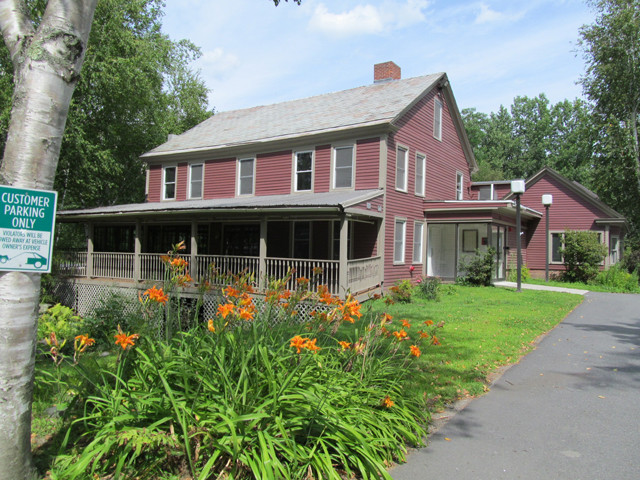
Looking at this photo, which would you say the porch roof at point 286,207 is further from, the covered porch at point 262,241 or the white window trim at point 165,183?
the white window trim at point 165,183

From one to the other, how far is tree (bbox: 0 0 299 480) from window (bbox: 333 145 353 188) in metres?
12.9

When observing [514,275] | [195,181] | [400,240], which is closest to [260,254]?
[400,240]

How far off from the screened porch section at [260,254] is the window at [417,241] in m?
2.72

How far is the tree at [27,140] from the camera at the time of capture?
2807mm

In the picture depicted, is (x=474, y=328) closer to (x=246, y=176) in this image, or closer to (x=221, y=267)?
(x=221, y=267)

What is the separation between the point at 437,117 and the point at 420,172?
2.96 metres

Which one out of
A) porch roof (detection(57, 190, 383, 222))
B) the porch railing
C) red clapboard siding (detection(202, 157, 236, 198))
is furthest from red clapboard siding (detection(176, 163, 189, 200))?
the porch railing

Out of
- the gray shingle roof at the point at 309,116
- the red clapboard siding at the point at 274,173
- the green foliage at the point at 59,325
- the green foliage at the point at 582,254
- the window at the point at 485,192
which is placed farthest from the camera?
the window at the point at 485,192

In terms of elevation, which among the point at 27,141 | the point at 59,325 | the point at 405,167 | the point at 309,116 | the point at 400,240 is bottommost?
the point at 59,325

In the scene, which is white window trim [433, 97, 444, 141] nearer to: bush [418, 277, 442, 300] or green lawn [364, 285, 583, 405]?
green lawn [364, 285, 583, 405]

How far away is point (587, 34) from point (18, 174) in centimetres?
2818

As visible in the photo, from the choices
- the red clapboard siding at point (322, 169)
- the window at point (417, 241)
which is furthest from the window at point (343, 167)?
the window at point (417, 241)

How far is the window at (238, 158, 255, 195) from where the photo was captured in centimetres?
1817

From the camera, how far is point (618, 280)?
19234 mm
